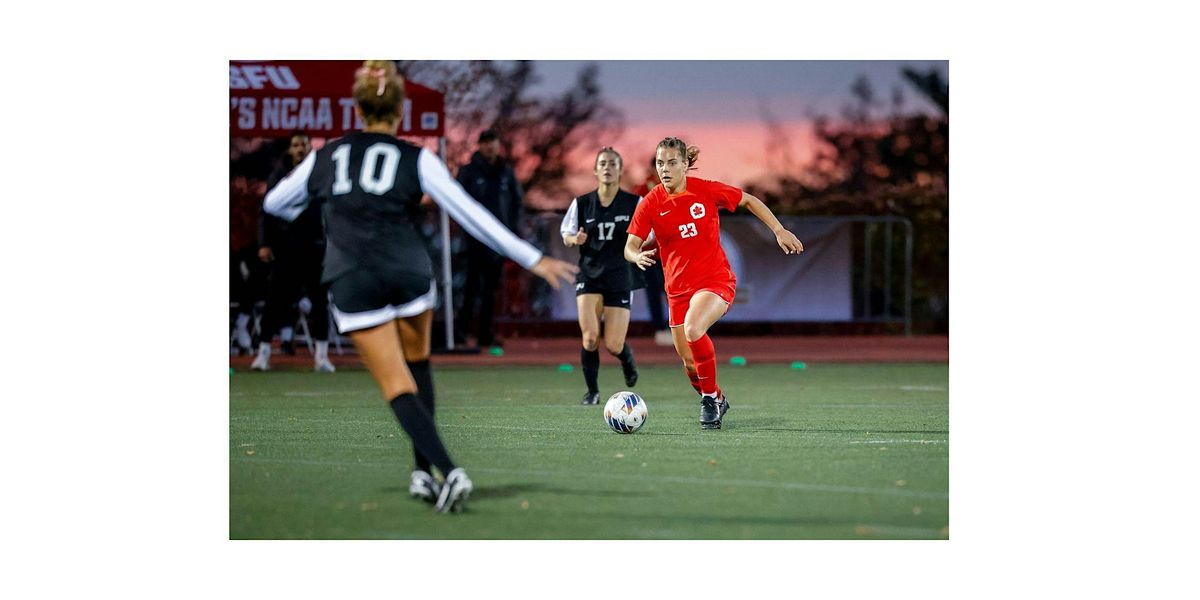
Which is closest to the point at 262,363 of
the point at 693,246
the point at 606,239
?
the point at 606,239

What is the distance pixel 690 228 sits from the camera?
934 cm

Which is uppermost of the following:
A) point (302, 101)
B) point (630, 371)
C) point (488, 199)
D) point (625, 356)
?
point (302, 101)

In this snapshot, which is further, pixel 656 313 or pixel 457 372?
pixel 656 313

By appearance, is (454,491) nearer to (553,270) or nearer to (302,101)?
(553,270)

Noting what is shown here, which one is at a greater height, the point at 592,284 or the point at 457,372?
the point at 592,284

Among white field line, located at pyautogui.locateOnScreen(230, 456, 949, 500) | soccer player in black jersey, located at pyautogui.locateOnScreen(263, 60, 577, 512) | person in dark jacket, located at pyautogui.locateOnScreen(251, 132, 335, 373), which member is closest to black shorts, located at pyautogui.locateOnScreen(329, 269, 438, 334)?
soccer player in black jersey, located at pyautogui.locateOnScreen(263, 60, 577, 512)

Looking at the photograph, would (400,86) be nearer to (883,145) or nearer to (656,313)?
(656,313)

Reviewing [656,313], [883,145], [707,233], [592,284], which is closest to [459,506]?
[707,233]

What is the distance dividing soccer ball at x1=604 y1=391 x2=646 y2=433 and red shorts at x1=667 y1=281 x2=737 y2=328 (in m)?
0.77

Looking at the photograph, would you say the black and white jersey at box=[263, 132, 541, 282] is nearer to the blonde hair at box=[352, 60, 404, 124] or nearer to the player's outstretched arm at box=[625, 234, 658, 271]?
the blonde hair at box=[352, 60, 404, 124]

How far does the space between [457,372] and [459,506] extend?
8.98 metres

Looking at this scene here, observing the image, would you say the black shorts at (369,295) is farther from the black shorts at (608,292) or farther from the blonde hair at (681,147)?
the black shorts at (608,292)

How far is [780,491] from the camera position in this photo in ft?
22.0

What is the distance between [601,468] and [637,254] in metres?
1.95
